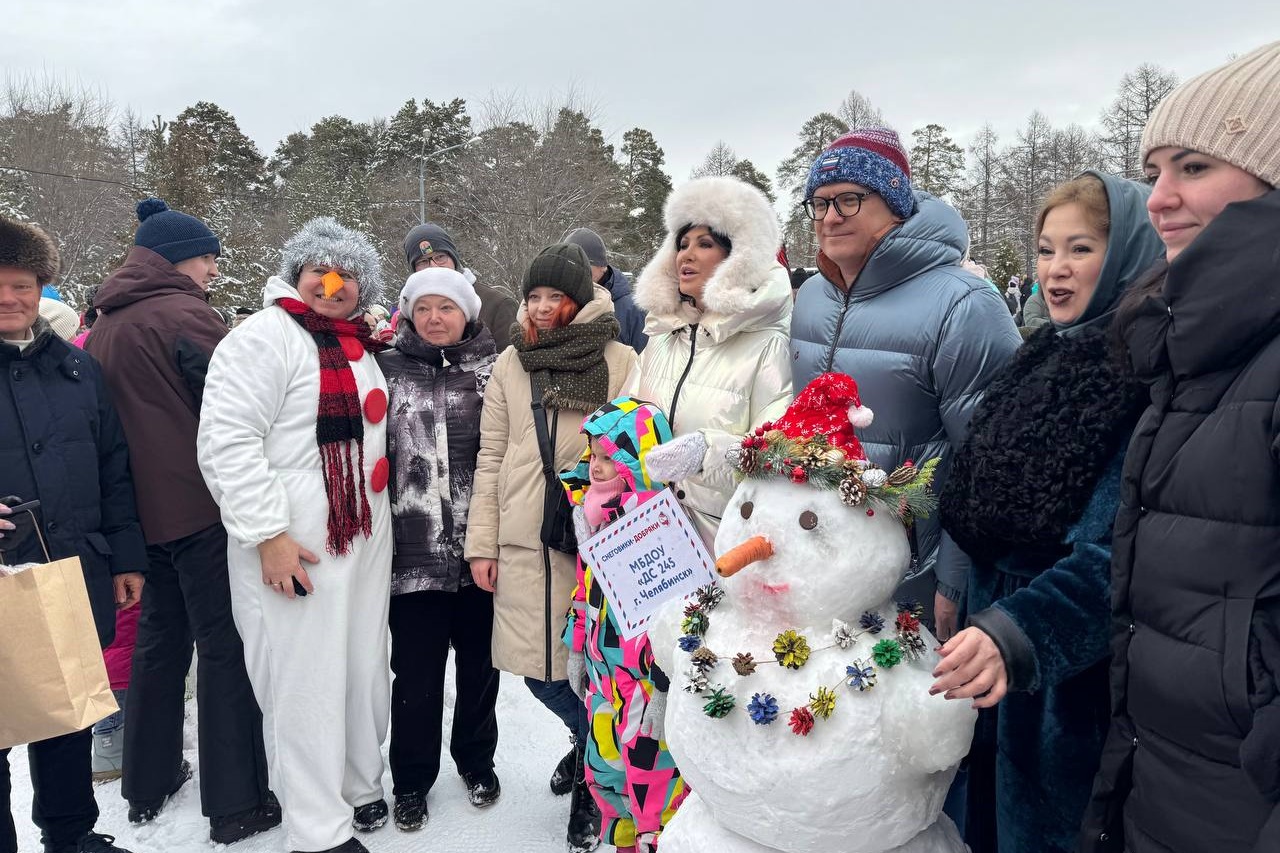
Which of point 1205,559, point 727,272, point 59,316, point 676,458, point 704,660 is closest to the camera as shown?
point 1205,559

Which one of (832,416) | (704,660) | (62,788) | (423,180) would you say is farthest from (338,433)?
(423,180)

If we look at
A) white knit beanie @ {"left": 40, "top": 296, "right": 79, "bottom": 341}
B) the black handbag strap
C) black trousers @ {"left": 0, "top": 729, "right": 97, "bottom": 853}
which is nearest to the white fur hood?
the black handbag strap

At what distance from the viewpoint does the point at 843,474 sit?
172 cm

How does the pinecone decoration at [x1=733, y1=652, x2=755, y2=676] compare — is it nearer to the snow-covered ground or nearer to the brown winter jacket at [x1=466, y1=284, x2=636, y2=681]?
the brown winter jacket at [x1=466, y1=284, x2=636, y2=681]

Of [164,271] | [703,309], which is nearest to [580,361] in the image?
[703,309]

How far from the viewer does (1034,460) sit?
1.69 meters

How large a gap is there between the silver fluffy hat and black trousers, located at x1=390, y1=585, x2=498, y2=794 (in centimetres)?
125

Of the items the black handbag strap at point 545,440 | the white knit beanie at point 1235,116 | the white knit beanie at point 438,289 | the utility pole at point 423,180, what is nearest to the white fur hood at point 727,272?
the black handbag strap at point 545,440

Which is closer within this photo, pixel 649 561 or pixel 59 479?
pixel 649 561

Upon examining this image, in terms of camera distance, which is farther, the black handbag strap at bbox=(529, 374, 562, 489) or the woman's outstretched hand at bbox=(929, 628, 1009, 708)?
the black handbag strap at bbox=(529, 374, 562, 489)

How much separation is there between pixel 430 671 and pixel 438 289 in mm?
1536

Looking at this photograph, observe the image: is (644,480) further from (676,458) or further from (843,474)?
(843,474)

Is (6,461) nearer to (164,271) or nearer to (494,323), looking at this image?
(164,271)

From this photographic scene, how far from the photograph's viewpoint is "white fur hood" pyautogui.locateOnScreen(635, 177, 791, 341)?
263 cm
